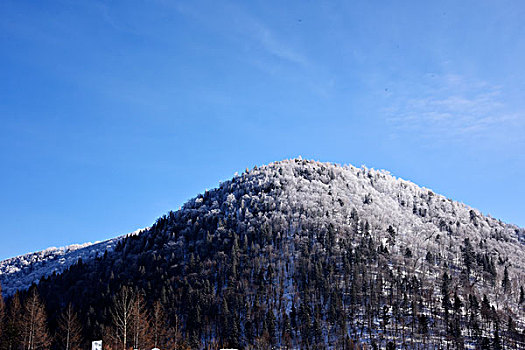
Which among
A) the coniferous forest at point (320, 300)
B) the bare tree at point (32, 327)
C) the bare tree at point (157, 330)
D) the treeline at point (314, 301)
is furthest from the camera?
the treeline at point (314, 301)

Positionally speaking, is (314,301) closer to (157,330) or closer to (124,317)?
(157,330)

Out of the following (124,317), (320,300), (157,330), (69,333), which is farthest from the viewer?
(320,300)

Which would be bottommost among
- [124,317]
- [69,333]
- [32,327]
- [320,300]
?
[69,333]

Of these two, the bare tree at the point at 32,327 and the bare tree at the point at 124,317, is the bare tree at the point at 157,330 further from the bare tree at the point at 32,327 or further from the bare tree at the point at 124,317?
the bare tree at the point at 32,327

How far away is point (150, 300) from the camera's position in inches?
6619

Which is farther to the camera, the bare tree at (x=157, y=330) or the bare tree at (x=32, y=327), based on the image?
the bare tree at (x=32, y=327)

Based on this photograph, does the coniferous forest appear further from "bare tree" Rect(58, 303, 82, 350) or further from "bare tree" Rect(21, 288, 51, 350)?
"bare tree" Rect(21, 288, 51, 350)

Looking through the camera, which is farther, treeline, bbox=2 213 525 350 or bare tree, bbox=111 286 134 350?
treeline, bbox=2 213 525 350

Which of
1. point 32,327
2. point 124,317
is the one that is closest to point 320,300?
point 32,327

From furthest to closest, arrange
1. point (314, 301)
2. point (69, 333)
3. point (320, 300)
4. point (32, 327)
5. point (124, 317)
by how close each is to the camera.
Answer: point (320, 300), point (314, 301), point (69, 333), point (32, 327), point (124, 317)

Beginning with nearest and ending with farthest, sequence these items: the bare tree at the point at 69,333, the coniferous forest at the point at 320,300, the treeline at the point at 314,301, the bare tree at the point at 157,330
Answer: the bare tree at the point at 157,330, the bare tree at the point at 69,333, the coniferous forest at the point at 320,300, the treeline at the point at 314,301

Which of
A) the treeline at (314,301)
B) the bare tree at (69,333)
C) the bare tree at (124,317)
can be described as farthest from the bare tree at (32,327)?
the treeline at (314,301)

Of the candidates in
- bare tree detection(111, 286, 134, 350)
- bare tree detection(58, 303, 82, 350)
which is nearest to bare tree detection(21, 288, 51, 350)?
bare tree detection(58, 303, 82, 350)

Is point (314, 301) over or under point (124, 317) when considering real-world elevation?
under
